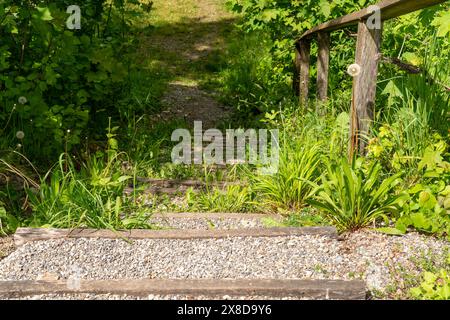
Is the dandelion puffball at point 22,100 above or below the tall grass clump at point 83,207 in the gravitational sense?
above

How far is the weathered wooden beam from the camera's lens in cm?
603

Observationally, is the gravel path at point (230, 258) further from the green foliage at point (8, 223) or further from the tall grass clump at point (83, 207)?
the green foliage at point (8, 223)

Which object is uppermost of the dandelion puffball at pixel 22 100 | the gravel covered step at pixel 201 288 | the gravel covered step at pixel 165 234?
the dandelion puffball at pixel 22 100

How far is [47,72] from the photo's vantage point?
15.3 ft

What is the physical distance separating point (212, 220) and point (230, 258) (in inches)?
29.5

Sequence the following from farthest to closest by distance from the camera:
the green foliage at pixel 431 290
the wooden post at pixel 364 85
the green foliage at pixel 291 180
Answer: the green foliage at pixel 291 180
the wooden post at pixel 364 85
the green foliage at pixel 431 290

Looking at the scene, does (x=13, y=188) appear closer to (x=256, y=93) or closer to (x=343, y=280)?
(x=343, y=280)

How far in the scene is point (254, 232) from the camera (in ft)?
12.4

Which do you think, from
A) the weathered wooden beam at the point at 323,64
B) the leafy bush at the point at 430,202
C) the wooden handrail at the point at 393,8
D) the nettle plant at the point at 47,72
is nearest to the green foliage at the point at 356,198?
the leafy bush at the point at 430,202

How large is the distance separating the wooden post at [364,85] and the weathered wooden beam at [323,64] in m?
1.63

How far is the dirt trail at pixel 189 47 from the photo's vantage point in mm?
7785

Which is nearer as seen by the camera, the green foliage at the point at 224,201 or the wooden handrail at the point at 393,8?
the wooden handrail at the point at 393,8

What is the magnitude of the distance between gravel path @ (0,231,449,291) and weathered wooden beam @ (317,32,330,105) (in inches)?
103

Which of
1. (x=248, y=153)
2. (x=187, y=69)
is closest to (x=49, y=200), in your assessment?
(x=248, y=153)
